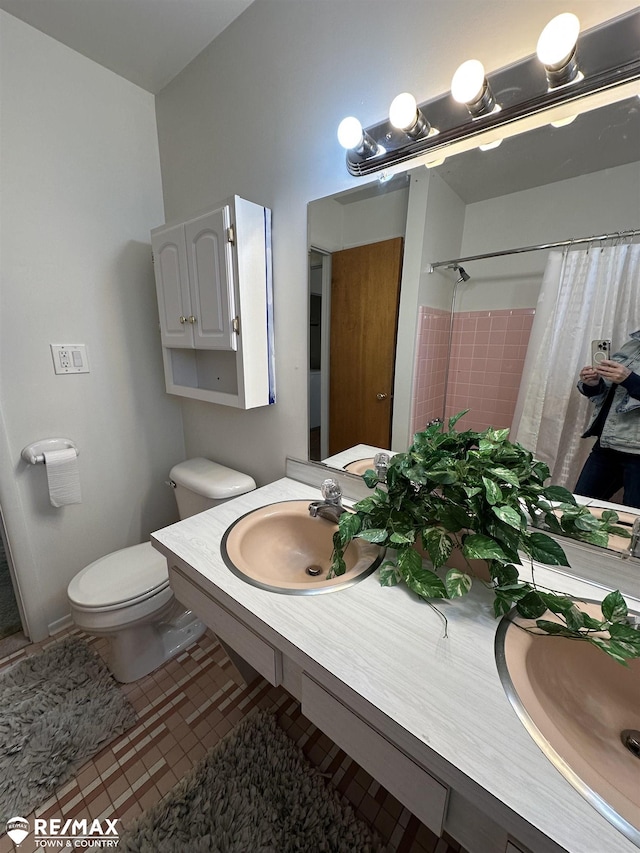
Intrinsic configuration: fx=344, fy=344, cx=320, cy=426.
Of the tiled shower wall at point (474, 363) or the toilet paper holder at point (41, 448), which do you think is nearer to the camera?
the tiled shower wall at point (474, 363)

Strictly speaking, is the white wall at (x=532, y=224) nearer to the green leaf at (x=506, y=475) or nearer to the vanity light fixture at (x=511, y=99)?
the vanity light fixture at (x=511, y=99)

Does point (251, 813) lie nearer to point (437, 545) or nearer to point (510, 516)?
point (437, 545)

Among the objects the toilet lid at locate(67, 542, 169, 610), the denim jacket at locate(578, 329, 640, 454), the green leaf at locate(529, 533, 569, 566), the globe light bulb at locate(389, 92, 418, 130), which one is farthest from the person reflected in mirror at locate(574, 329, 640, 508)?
the toilet lid at locate(67, 542, 169, 610)

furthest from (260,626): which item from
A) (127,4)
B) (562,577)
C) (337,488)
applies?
(127,4)

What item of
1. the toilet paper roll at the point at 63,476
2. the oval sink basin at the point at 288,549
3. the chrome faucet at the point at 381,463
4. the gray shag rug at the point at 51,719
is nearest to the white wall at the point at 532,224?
the chrome faucet at the point at 381,463

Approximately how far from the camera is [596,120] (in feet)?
2.32

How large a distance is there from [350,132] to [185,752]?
1.93 m

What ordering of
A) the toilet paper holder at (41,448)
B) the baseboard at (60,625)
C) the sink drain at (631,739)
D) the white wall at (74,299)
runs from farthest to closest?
the baseboard at (60,625) → the toilet paper holder at (41,448) → the white wall at (74,299) → the sink drain at (631,739)

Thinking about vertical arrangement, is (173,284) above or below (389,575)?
above

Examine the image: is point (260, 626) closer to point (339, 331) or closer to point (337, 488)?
point (337, 488)

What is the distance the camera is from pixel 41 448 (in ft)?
4.58

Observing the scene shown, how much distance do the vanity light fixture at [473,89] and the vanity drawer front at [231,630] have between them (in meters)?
1.25

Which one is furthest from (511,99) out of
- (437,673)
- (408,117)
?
(437,673)

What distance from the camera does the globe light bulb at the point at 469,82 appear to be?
0.72 meters
